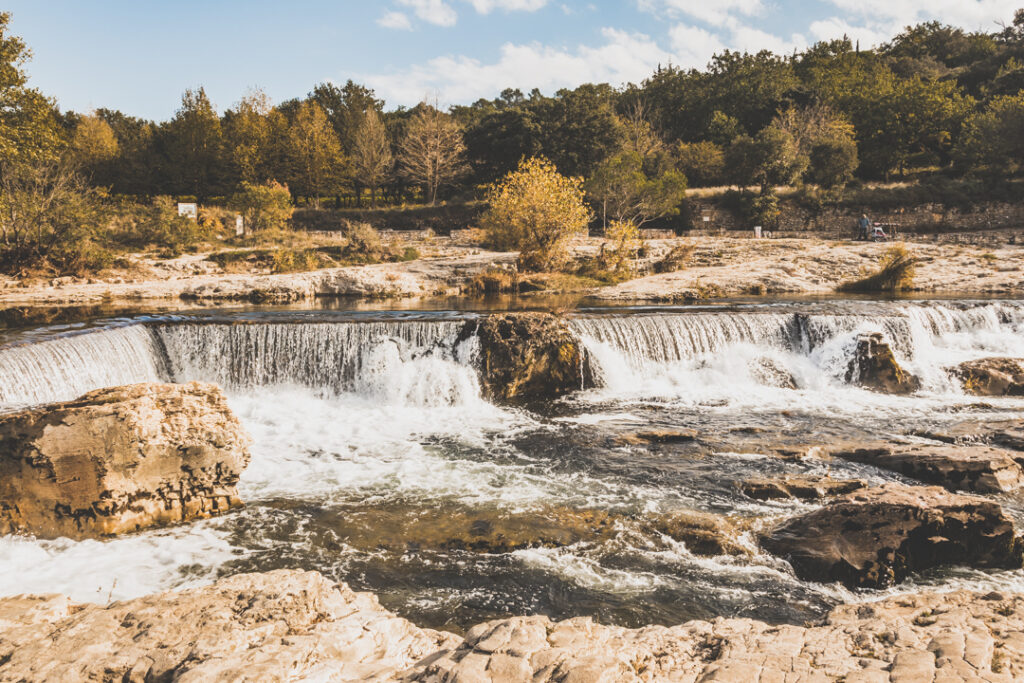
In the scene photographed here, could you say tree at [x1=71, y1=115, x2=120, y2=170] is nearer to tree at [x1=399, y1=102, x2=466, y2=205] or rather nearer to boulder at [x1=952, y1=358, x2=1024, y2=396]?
tree at [x1=399, y1=102, x2=466, y2=205]

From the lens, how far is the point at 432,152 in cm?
4106

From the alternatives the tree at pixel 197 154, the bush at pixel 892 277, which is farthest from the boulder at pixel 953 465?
the tree at pixel 197 154

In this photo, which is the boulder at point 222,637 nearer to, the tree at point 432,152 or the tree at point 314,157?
the tree at point 432,152

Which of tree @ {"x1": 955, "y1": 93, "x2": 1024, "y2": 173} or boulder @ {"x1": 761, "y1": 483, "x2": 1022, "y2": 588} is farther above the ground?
tree @ {"x1": 955, "y1": 93, "x2": 1024, "y2": 173}

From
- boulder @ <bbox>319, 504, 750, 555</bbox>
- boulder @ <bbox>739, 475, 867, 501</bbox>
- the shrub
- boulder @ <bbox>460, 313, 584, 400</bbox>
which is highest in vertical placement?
the shrub

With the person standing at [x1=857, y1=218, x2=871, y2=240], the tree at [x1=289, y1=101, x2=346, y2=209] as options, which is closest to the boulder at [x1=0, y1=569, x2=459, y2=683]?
the person standing at [x1=857, y1=218, x2=871, y2=240]

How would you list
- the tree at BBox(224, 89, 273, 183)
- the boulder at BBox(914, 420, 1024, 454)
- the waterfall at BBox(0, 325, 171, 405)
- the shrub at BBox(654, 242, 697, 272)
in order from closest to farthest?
1. the boulder at BBox(914, 420, 1024, 454)
2. the waterfall at BBox(0, 325, 171, 405)
3. the shrub at BBox(654, 242, 697, 272)
4. the tree at BBox(224, 89, 273, 183)

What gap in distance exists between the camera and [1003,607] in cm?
335

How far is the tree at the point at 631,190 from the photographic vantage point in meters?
31.8

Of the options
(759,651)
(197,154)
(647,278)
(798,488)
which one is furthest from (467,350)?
(197,154)

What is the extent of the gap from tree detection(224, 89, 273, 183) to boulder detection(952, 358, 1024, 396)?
134 ft

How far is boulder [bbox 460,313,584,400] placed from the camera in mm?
11797

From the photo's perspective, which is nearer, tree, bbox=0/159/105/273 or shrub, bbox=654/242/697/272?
tree, bbox=0/159/105/273

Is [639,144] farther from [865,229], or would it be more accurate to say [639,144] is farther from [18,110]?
[18,110]
